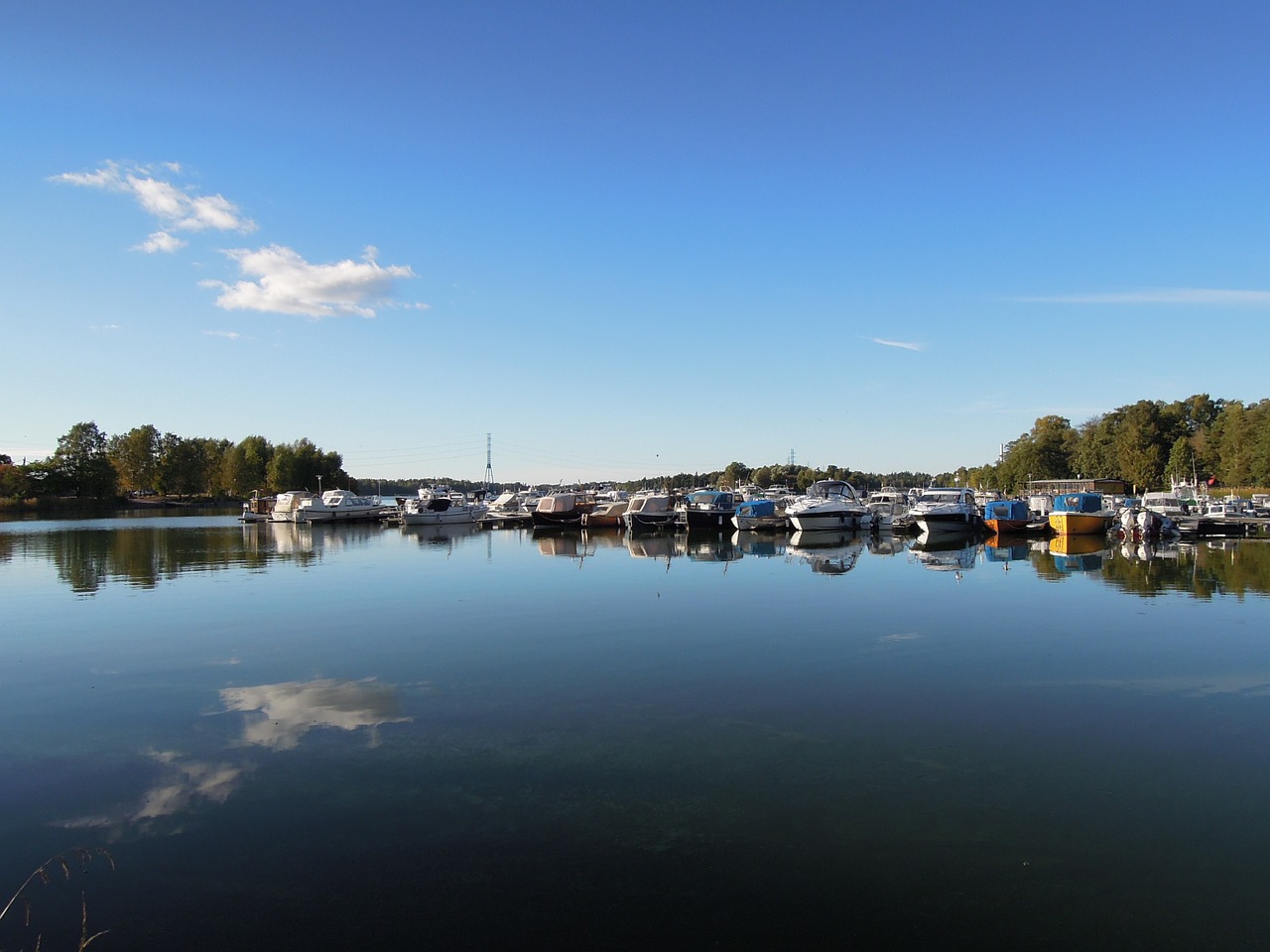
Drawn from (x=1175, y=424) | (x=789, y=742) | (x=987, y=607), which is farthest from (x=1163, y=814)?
(x=1175, y=424)

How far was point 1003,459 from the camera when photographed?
14075cm

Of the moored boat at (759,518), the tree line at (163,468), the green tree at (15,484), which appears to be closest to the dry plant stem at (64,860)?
the moored boat at (759,518)

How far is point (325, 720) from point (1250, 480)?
96620 mm

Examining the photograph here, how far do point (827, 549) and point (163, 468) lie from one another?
12114 centimetres

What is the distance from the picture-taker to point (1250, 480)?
81.9 m

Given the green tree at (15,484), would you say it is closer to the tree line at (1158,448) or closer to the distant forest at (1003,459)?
the distant forest at (1003,459)

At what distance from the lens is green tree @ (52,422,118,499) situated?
111 m

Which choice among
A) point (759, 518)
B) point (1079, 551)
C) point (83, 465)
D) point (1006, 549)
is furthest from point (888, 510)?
point (83, 465)

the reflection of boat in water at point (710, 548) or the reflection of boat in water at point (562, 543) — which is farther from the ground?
the reflection of boat in water at point (562, 543)

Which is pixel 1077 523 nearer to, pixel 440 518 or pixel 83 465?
pixel 440 518

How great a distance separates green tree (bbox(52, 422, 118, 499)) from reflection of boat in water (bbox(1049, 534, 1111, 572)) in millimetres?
116318

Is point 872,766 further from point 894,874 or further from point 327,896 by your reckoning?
point 327,896

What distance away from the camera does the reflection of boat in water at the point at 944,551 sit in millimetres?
29000

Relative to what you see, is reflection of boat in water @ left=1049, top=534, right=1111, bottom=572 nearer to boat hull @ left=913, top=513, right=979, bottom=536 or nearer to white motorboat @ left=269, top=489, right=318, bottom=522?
boat hull @ left=913, top=513, right=979, bottom=536
